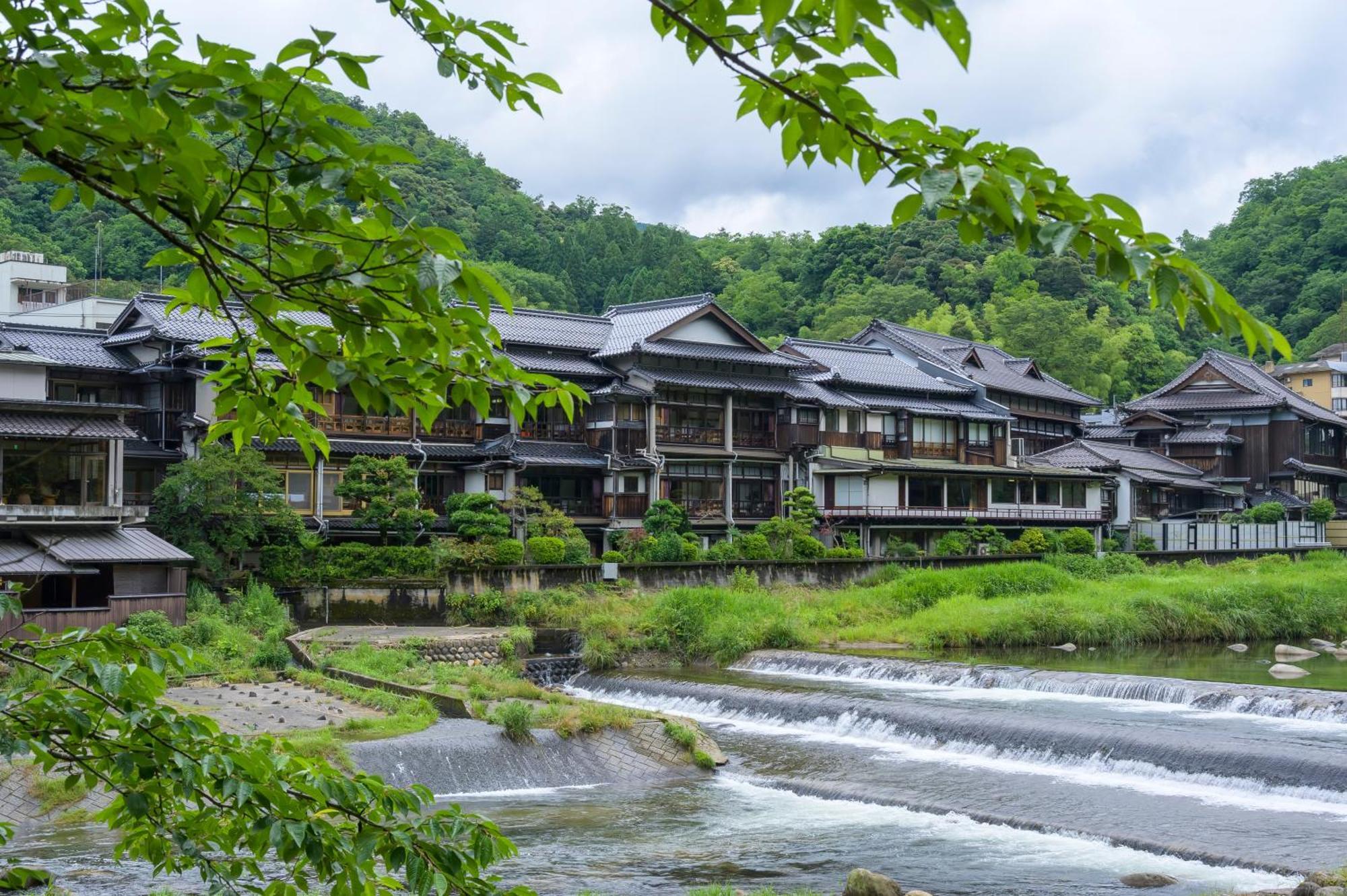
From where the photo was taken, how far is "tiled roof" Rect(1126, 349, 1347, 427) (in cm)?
5891

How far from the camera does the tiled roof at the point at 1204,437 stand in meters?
59.3

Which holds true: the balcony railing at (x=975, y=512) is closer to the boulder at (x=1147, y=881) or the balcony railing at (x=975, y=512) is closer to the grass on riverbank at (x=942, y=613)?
the grass on riverbank at (x=942, y=613)

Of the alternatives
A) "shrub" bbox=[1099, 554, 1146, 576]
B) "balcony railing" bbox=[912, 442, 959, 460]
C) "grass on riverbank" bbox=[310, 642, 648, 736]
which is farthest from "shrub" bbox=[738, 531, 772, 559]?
"balcony railing" bbox=[912, 442, 959, 460]

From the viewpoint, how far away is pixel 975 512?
48656 mm

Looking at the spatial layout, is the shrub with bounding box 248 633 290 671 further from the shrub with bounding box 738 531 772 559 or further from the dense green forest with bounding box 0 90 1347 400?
the dense green forest with bounding box 0 90 1347 400

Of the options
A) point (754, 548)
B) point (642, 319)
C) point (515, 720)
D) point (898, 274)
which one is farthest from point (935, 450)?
point (898, 274)

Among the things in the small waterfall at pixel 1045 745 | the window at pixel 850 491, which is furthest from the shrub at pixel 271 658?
the window at pixel 850 491

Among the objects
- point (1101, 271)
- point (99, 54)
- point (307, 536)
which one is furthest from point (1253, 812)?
point (307, 536)

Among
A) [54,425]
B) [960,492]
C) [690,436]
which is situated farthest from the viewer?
[960,492]

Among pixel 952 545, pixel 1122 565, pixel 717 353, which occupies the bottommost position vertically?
pixel 1122 565

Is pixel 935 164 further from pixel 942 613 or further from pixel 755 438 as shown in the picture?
pixel 755 438

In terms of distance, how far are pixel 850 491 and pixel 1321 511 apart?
23.7 meters

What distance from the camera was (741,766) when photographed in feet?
67.4

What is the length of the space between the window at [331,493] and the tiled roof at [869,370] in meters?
19.7
